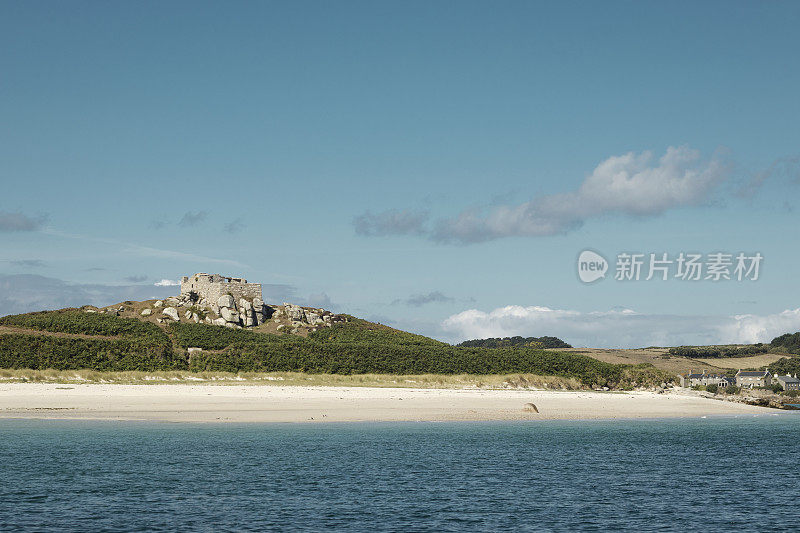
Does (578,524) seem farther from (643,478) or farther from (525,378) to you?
(525,378)

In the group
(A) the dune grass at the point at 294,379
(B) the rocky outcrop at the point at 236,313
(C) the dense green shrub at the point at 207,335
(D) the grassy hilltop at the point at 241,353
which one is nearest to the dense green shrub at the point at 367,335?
(D) the grassy hilltop at the point at 241,353

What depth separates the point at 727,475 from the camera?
1323 inches

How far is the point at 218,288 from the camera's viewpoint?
105 metres

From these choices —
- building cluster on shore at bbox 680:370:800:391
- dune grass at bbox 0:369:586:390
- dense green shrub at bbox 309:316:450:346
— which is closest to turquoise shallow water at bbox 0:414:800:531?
dune grass at bbox 0:369:586:390

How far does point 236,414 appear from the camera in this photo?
2104 inches

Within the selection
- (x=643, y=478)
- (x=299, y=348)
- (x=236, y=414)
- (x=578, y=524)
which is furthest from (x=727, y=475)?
(x=299, y=348)

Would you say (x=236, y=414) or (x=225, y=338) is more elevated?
(x=225, y=338)

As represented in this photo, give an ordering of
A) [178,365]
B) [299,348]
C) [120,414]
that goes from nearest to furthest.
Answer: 1. [120,414]
2. [178,365]
3. [299,348]

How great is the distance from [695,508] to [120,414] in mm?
38258

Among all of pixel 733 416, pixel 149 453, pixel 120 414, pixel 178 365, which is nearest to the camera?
pixel 149 453

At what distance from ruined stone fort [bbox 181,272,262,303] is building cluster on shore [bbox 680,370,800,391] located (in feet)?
286

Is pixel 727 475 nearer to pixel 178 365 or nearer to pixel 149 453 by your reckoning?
pixel 149 453

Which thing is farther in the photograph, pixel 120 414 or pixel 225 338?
pixel 225 338

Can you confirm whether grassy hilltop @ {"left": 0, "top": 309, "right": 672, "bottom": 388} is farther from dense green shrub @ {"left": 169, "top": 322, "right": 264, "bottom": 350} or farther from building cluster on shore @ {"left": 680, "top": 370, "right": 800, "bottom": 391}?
building cluster on shore @ {"left": 680, "top": 370, "right": 800, "bottom": 391}
